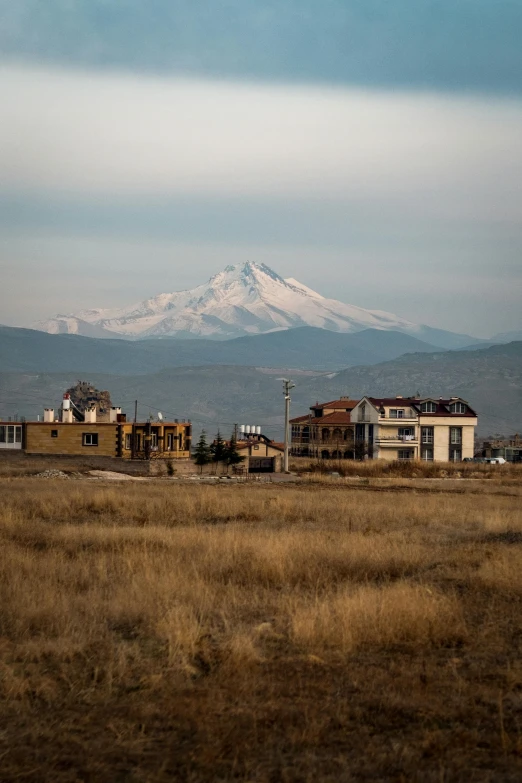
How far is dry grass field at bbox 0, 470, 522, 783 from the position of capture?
970 centimetres

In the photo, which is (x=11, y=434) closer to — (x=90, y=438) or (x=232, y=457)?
(x=90, y=438)

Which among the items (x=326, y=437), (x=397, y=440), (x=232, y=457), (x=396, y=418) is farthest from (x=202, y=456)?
(x=326, y=437)

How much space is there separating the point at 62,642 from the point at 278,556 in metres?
7.56

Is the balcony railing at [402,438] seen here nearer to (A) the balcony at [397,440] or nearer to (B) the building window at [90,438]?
(A) the balcony at [397,440]

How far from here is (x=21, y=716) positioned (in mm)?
10758

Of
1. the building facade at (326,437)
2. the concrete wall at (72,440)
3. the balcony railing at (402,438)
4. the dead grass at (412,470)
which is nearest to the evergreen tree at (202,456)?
the dead grass at (412,470)

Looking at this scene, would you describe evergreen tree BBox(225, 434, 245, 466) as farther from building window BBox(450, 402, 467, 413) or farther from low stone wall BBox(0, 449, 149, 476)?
building window BBox(450, 402, 467, 413)

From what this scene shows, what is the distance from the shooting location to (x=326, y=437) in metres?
114

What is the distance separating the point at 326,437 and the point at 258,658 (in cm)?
10121

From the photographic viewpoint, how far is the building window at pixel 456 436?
108m

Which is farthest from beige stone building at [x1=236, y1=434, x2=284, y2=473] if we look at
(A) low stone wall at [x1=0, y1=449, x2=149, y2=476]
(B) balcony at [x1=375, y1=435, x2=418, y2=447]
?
(A) low stone wall at [x1=0, y1=449, x2=149, y2=476]

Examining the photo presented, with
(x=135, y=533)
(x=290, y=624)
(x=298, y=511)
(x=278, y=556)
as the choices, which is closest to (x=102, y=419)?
(x=298, y=511)

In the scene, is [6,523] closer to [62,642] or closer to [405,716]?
[62,642]

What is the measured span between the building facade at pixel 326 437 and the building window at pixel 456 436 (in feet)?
33.5
